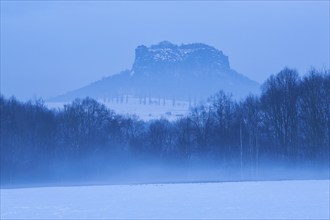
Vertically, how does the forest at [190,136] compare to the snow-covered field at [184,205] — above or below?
above

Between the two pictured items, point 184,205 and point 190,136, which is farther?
point 190,136

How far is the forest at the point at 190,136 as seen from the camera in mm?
51406

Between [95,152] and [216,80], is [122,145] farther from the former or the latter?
[216,80]

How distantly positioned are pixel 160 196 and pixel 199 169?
30553mm

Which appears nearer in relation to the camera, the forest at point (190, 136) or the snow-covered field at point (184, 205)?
the snow-covered field at point (184, 205)

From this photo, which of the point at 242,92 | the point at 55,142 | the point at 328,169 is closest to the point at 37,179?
the point at 55,142

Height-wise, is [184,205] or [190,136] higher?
[190,136]

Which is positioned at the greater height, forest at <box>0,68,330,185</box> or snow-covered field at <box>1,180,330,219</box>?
forest at <box>0,68,330,185</box>

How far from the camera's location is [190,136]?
197ft

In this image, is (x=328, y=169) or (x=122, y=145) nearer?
(x=328, y=169)

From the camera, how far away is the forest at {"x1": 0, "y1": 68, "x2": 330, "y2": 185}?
51406 mm

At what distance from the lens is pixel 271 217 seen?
16.3 m

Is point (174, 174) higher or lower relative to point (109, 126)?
lower

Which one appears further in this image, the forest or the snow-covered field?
the forest
